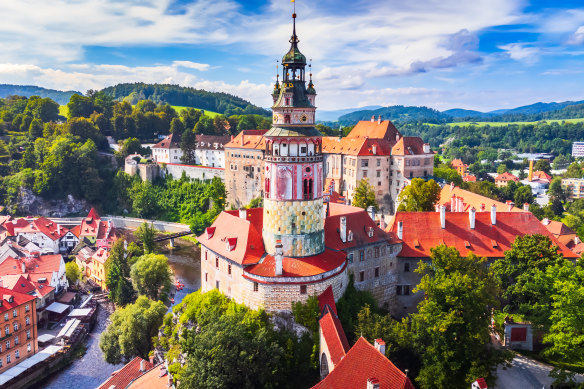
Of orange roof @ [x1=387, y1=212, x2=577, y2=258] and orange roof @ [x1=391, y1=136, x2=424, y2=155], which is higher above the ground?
orange roof @ [x1=391, y1=136, x2=424, y2=155]

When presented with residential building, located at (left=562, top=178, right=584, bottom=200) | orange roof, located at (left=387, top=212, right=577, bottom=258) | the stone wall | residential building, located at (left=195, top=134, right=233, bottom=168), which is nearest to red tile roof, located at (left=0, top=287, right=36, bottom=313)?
orange roof, located at (left=387, top=212, right=577, bottom=258)

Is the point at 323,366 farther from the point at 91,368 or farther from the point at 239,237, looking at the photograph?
the point at 91,368

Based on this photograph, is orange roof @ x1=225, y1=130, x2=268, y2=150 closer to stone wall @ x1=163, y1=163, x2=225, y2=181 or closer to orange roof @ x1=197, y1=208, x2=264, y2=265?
stone wall @ x1=163, y1=163, x2=225, y2=181

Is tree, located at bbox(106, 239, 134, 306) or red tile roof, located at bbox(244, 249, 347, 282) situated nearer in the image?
red tile roof, located at bbox(244, 249, 347, 282)

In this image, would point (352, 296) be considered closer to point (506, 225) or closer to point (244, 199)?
point (506, 225)

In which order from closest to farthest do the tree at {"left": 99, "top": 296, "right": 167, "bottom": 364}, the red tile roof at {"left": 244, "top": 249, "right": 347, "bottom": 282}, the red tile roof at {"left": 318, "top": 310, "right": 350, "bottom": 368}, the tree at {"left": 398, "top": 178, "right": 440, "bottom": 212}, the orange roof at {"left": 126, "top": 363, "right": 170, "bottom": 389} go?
the red tile roof at {"left": 318, "top": 310, "right": 350, "bottom": 368}
the red tile roof at {"left": 244, "top": 249, "right": 347, "bottom": 282}
the orange roof at {"left": 126, "top": 363, "right": 170, "bottom": 389}
the tree at {"left": 99, "top": 296, "right": 167, "bottom": 364}
the tree at {"left": 398, "top": 178, "right": 440, "bottom": 212}

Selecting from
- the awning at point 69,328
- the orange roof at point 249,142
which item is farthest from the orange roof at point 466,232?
the orange roof at point 249,142

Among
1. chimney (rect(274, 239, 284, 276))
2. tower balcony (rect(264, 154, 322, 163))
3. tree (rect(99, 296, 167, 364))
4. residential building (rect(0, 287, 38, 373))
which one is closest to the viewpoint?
chimney (rect(274, 239, 284, 276))
